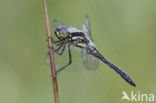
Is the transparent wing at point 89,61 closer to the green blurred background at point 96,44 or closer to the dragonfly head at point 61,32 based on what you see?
the dragonfly head at point 61,32

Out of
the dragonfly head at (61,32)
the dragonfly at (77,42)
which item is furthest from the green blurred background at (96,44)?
the dragonfly head at (61,32)

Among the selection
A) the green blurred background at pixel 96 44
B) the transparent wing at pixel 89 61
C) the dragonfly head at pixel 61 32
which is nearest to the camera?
the dragonfly head at pixel 61 32

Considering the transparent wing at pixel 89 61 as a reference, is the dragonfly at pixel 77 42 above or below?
above

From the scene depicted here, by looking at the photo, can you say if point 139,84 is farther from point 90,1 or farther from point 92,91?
point 90,1

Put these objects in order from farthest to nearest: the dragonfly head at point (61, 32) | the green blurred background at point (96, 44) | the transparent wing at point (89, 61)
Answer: the green blurred background at point (96, 44) → the transparent wing at point (89, 61) → the dragonfly head at point (61, 32)

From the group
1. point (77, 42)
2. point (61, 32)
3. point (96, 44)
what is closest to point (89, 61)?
point (77, 42)

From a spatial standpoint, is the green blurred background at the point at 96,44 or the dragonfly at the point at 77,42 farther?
the green blurred background at the point at 96,44

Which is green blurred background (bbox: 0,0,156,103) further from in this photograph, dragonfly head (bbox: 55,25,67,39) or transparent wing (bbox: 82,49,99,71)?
dragonfly head (bbox: 55,25,67,39)
